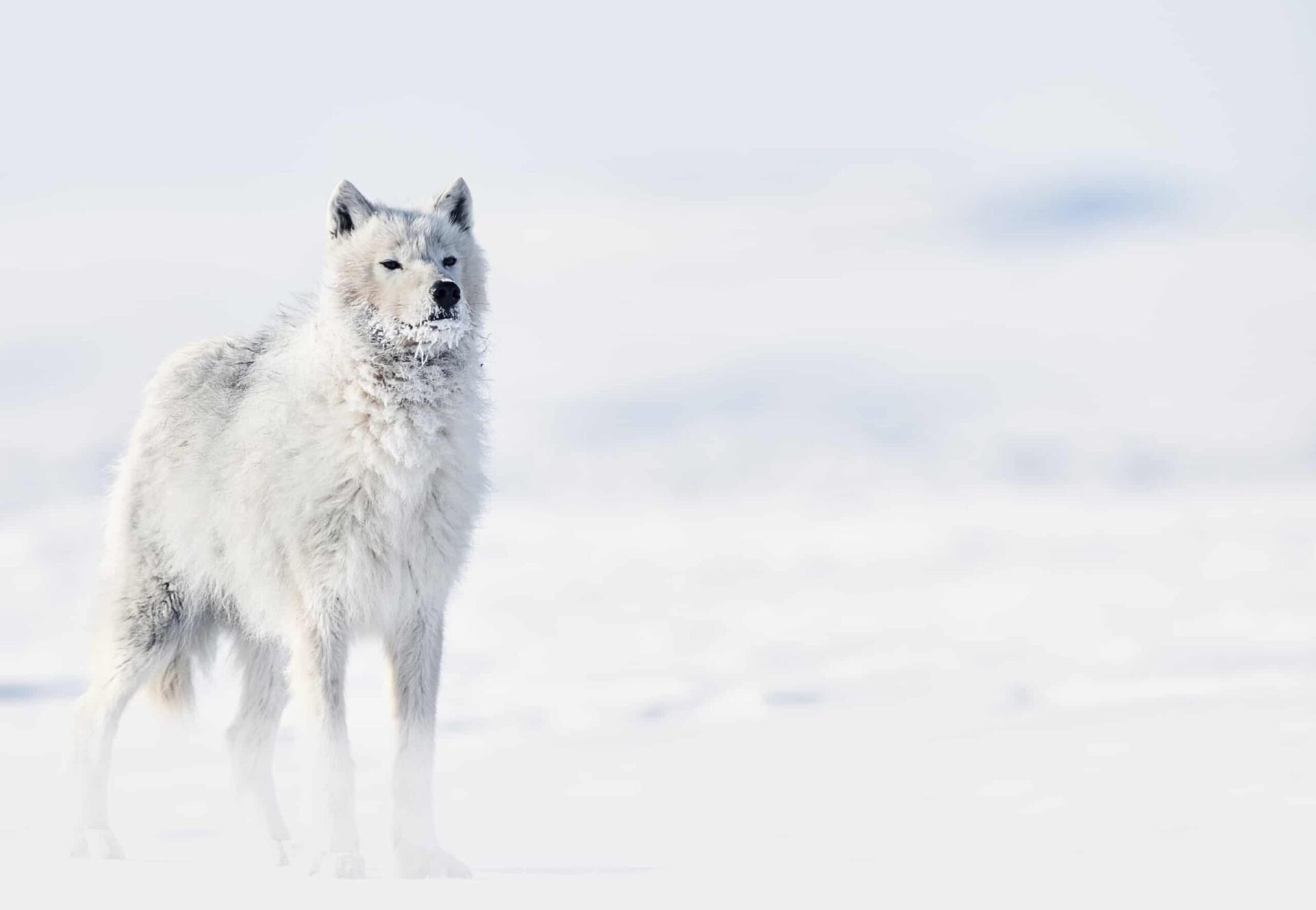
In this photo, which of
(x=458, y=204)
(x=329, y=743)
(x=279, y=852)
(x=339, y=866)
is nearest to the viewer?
(x=339, y=866)

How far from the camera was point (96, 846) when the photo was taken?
334 inches

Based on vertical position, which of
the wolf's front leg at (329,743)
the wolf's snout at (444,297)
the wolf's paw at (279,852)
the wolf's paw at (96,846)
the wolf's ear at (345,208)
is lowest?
the wolf's paw at (279,852)

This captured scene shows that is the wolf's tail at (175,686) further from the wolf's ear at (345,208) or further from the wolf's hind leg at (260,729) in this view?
the wolf's ear at (345,208)

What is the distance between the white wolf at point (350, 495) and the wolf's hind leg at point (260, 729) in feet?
1.62

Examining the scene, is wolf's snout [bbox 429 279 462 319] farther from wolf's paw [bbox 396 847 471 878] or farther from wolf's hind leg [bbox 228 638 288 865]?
wolf's paw [bbox 396 847 471 878]

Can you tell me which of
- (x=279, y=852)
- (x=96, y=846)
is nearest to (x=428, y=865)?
(x=279, y=852)

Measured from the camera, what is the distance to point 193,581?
8.64 m

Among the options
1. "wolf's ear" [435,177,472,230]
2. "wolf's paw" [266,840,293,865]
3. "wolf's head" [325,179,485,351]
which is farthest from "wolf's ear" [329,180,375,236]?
"wolf's paw" [266,840,293,865]

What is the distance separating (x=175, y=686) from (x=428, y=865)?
7.36ft

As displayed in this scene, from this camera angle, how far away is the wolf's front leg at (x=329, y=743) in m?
7.59

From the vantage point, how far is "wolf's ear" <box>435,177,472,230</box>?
8320 mm

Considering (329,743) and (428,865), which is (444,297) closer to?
(329,743)

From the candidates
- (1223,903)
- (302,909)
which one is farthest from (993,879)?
(302,909)

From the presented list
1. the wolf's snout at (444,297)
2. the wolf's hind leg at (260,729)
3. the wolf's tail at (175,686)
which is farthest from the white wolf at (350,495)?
→ the wolf's hind leg at (260,729)
